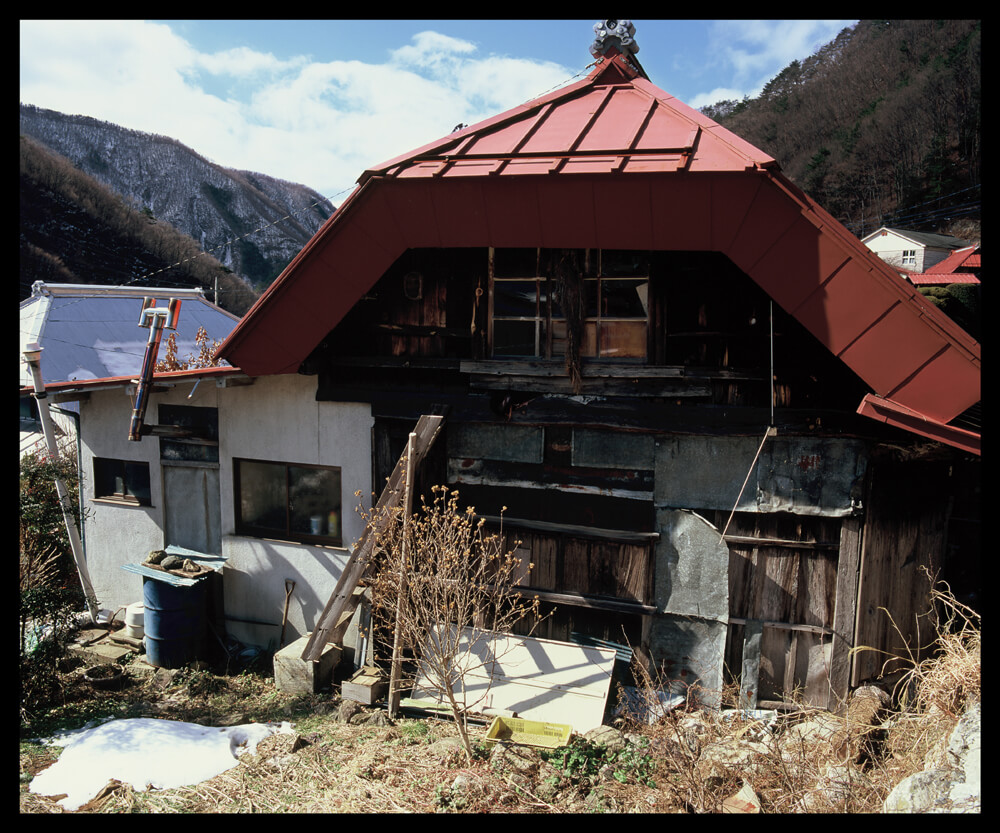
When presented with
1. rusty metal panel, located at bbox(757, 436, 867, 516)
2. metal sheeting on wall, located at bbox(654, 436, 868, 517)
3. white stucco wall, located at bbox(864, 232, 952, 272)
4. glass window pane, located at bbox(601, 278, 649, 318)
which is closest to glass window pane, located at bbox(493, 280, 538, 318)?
glass window pane, located at bbox(601, 278, 649, 318)

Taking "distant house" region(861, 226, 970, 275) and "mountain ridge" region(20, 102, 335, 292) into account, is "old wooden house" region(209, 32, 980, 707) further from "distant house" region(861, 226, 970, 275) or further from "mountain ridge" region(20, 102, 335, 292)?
"mountain ridge" region(20, 102, 335, 292)

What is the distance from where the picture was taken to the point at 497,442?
720 centimetres

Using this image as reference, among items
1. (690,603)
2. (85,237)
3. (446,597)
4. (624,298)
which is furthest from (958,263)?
(85,237)

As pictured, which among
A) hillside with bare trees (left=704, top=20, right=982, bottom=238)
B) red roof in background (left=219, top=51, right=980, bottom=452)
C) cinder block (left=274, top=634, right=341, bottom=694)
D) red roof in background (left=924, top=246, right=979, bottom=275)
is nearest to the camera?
red roof in background (left=219, top=51, right=980, bottom=452)

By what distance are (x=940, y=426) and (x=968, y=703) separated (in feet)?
6.44

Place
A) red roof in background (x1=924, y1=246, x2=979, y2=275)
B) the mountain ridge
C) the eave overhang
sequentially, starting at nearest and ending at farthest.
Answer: the eave overhang < red roof in background (x1=924, y1=246, x2=979, y2=275) < the mountain ridge

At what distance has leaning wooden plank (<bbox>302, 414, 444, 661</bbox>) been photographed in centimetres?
671

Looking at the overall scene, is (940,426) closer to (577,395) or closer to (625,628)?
(577,395)

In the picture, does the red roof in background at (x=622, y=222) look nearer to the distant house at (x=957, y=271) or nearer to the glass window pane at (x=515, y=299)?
the glass window pane at (x=515, y=299)

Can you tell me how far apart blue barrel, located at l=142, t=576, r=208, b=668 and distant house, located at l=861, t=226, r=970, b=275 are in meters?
36.0

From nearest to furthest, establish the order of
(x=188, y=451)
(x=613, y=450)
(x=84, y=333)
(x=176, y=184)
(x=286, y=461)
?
Result: (x=613, y=450)
(x=286, y=461)
(x=188, y=451)
(x=84, y=333)
(x=176, y=184)

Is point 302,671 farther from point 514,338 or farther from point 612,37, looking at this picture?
point 612,37

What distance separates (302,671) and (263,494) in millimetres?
2349

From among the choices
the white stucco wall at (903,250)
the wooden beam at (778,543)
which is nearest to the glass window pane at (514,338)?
the wooden beam at (778,543)
